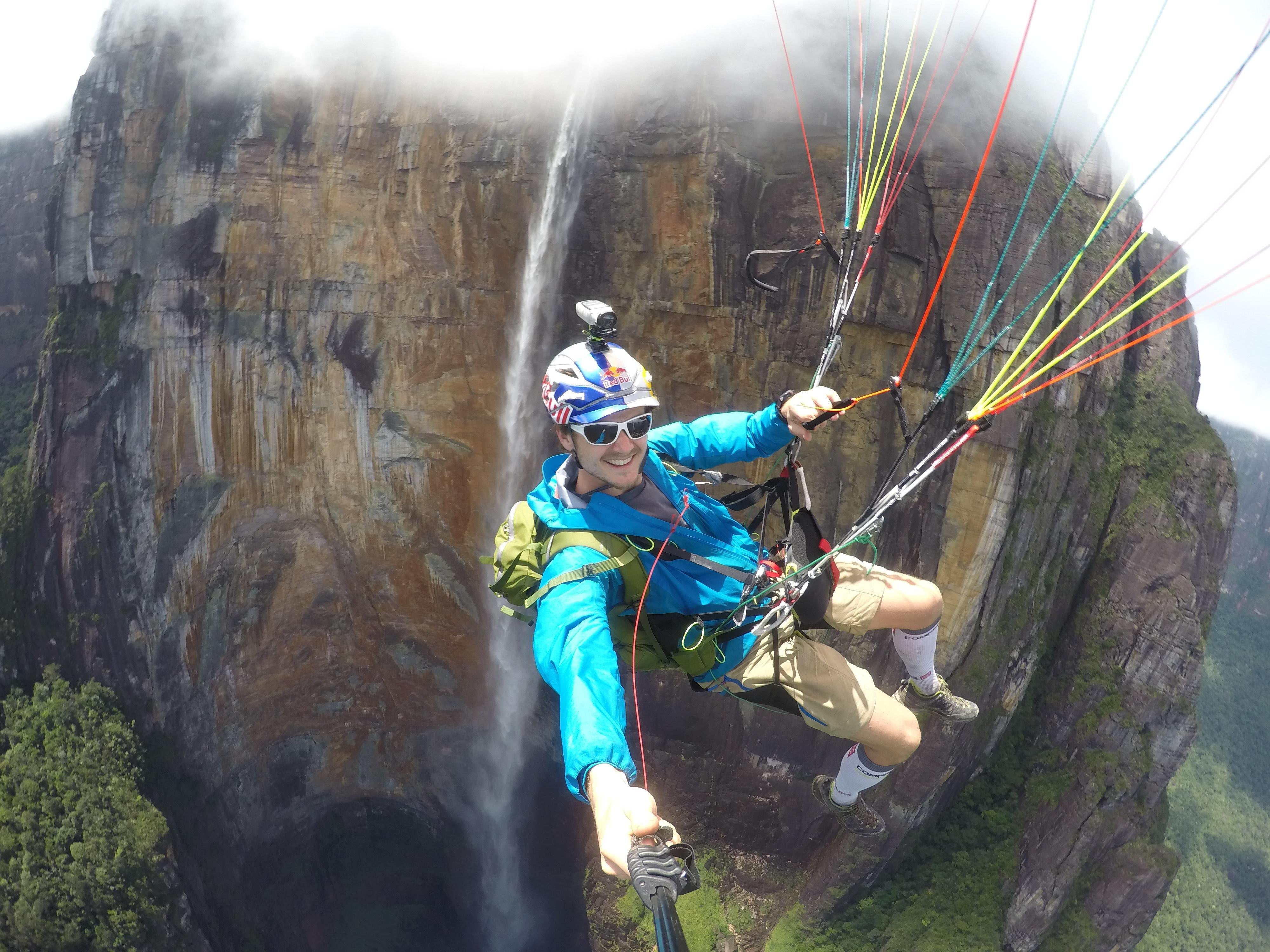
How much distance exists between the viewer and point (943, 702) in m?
5.75

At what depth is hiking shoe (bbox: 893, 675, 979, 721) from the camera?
5.68m

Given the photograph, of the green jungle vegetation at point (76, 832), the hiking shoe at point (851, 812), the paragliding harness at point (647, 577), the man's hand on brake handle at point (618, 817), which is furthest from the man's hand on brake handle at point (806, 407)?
the green jungle vegetation at point (76, 832)

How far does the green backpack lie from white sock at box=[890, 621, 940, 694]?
154 cm

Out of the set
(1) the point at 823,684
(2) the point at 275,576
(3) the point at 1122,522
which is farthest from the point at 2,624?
(3) the point at 1122,522

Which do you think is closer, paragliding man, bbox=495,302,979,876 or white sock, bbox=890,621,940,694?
paragliding man, bbox=495,302,979,876

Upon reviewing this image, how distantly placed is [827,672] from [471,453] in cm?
1066

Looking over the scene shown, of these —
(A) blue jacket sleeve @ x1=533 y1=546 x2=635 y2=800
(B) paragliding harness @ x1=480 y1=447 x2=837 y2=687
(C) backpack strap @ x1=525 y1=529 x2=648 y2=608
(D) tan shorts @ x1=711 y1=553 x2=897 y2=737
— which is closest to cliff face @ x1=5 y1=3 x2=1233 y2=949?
(D) tan shorts @ x1=711 y1=553 x2=897 y2=737

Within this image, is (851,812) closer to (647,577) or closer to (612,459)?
(647,577)

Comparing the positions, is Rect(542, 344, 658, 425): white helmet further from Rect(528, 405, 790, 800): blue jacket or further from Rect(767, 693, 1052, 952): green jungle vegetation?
Rect(767, 693, 1052, 952): green jungle vegetation

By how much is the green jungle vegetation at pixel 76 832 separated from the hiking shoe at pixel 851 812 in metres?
14.0

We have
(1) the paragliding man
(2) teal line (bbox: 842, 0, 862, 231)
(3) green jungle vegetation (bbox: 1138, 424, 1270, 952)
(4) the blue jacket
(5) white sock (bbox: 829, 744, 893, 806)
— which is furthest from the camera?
(3) green jungle vegetation (bbox: 1138, 424, 1270, 952)

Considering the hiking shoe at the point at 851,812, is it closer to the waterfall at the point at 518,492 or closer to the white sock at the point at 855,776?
the white sock at the point at 855,776

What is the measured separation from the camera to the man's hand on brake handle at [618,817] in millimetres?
2664

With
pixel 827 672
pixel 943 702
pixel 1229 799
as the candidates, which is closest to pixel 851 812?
pixel 943 702
